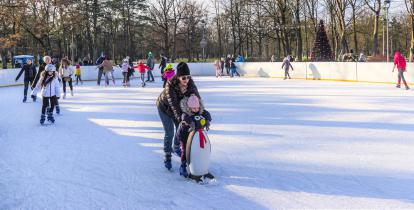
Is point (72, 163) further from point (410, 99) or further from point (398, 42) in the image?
point (398, 42)

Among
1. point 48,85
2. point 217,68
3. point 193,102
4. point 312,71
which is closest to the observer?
point 193,102

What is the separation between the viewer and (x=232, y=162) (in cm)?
559

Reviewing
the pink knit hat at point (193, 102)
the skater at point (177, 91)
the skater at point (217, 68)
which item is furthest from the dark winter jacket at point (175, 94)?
the skater at point (217, 68)

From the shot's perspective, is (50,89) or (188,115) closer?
(188,115)

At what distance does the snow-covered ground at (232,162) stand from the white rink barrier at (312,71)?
335 inches

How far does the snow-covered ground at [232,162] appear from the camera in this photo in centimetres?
420

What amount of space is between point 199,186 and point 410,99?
30.3ft

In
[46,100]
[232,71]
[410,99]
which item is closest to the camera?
[46,100]

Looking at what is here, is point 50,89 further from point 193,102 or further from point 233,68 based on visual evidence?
point 233,68

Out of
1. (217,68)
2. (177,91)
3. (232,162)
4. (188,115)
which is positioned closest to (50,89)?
(232,162)

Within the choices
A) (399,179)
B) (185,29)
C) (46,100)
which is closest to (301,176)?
(399,179)

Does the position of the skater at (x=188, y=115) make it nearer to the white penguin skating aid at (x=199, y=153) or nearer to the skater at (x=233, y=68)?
the white penguin skating aid at (x=199, y=153)

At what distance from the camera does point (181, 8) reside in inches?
1877

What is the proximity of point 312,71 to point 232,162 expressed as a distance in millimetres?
18405
